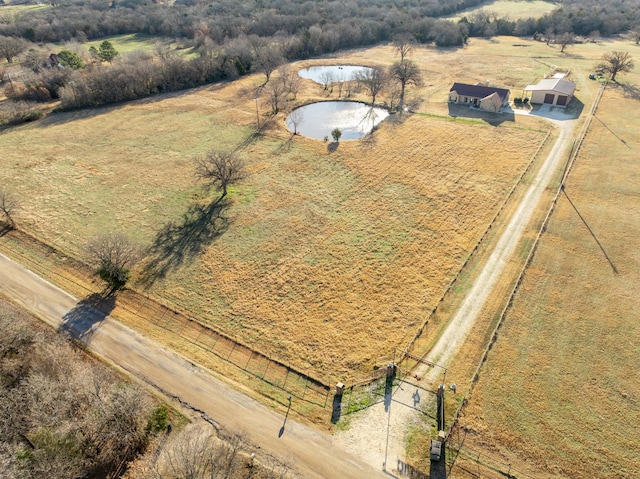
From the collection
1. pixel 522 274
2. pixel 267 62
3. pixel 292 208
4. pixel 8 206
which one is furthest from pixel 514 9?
pixel 8 206

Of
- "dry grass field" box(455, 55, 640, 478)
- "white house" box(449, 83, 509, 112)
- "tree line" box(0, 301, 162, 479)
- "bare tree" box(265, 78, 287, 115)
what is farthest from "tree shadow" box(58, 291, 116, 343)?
"white house" box(449, 83, 509, 112)

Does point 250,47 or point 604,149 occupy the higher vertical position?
point 250,47

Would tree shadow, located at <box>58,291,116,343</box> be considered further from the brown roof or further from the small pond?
the brown roof

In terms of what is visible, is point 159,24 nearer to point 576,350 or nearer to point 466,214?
point 466,214

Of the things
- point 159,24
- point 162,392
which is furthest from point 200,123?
point 159,24

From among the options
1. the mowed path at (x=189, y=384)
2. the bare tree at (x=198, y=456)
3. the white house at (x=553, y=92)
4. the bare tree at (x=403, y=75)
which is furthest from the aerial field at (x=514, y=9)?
the bare tree at (x=198, y=456)

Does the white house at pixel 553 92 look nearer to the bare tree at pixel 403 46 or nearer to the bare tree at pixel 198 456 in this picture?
the bare tree at pixel 403 46
